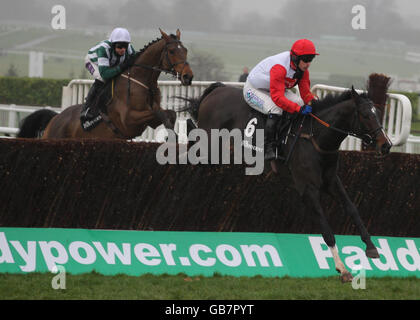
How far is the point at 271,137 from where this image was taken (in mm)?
6559

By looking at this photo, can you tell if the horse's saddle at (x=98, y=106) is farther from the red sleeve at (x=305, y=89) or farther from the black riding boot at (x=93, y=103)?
the red sleeve at (x=305, y=89)

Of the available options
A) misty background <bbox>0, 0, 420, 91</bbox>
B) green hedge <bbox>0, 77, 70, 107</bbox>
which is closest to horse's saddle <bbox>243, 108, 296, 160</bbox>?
green hedge <bbox>0, 77, 70, 107</bbox>

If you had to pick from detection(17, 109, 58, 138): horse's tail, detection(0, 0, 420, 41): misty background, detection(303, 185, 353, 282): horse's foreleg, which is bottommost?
detection(303, 185, 353, 282): horse's foreleg

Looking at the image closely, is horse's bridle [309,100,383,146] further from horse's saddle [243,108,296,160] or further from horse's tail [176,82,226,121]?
horse's tail [176,82,226,121]

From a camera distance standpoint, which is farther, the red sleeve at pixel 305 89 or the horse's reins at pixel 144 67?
the horse's reins at pixel 144 67

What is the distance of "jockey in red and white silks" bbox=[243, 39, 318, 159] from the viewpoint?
6289 mm

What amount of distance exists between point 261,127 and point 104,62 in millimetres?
2081

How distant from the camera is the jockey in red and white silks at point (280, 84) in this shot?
248 inches

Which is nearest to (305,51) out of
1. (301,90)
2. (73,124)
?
(301,90)

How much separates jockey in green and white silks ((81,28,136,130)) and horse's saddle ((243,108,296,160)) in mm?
1806

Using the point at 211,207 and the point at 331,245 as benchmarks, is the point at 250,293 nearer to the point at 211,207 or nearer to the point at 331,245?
the point at 331,245

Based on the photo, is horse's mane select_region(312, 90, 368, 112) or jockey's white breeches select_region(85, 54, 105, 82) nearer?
horse's mane select_region(312, 90, 368, 112)

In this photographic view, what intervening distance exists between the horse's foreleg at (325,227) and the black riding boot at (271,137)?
1.77 ft

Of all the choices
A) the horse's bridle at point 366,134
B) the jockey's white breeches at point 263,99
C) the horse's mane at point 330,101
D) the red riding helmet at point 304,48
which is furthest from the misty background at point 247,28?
the horse's bridle at point 366,134
